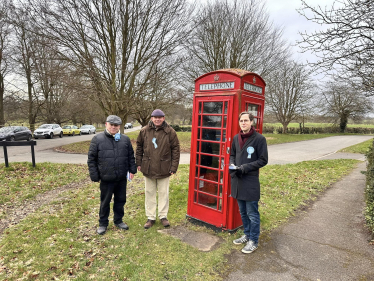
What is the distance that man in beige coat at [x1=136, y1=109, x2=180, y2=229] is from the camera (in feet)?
12.9

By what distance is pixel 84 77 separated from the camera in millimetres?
13258

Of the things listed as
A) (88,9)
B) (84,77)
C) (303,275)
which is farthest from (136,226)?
(88,9)

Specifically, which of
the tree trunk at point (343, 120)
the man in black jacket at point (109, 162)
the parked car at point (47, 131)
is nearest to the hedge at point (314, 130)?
the tree trunk at point (343, 120)

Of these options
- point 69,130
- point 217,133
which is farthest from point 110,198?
point 69,130

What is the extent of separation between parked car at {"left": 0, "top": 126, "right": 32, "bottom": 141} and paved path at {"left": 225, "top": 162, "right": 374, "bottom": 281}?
21.1m

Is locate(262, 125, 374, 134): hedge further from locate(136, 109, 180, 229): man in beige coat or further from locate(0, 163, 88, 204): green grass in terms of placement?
locate(136, 109, 180, 229): man in beige coat

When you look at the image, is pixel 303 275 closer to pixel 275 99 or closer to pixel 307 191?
pixel 307 191

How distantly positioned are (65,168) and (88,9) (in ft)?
28.5

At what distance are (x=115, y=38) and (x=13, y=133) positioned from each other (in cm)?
1264

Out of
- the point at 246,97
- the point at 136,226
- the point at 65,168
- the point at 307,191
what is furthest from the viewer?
the point at 65,168

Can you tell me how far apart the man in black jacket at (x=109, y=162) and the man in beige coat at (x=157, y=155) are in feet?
0.82

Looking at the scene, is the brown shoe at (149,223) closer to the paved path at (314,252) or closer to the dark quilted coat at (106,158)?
the dark quilted coat at (106,158)

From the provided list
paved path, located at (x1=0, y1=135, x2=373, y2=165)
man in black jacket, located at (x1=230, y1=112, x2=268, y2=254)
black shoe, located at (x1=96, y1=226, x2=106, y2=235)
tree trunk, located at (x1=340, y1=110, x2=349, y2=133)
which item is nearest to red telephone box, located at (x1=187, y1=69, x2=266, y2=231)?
man in black jacket, located at (x1=230, y1=112, x2=268, y2=254)

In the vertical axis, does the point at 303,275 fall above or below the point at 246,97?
below
